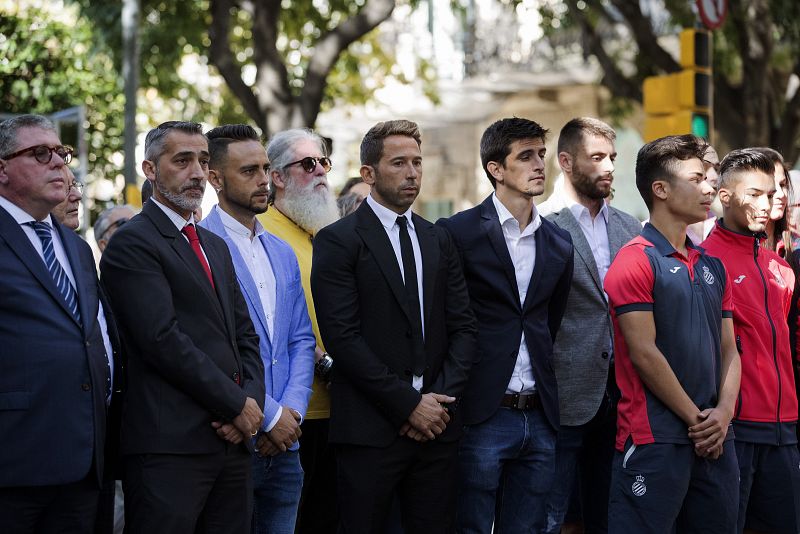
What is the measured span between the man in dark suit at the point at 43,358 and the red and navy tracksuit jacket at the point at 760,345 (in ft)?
10.6

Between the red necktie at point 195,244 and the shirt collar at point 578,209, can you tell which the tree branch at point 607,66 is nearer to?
the shirt collar at point 578,209

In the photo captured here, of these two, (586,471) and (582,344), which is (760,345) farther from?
(586,471)

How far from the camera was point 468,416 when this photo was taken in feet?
18.4

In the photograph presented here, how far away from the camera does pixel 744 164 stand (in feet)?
20.5

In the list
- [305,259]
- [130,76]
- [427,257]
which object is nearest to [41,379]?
[427,257]

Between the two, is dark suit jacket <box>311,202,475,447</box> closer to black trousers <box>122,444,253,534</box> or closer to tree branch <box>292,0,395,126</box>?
black trousers <box>122,444,253,534</box>

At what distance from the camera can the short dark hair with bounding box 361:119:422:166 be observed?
18.6ft

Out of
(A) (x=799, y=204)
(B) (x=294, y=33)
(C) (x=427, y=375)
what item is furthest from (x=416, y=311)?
(B) (x=294, y=33)

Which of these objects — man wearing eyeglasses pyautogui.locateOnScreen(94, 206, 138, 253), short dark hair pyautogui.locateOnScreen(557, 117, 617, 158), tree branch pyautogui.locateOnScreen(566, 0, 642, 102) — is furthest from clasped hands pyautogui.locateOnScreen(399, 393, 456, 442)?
tree branch pyautogui.locateOnScreen(566, 0, 642, 102)

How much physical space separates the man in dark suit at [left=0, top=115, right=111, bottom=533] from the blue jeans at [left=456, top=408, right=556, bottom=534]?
1856 mm

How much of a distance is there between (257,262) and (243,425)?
3.66 ft

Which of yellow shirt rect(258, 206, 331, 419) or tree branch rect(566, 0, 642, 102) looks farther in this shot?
tree branch rect(566, 0, 642, 102)

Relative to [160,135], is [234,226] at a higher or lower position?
lower

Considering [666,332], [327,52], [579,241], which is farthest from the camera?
[327,52]
